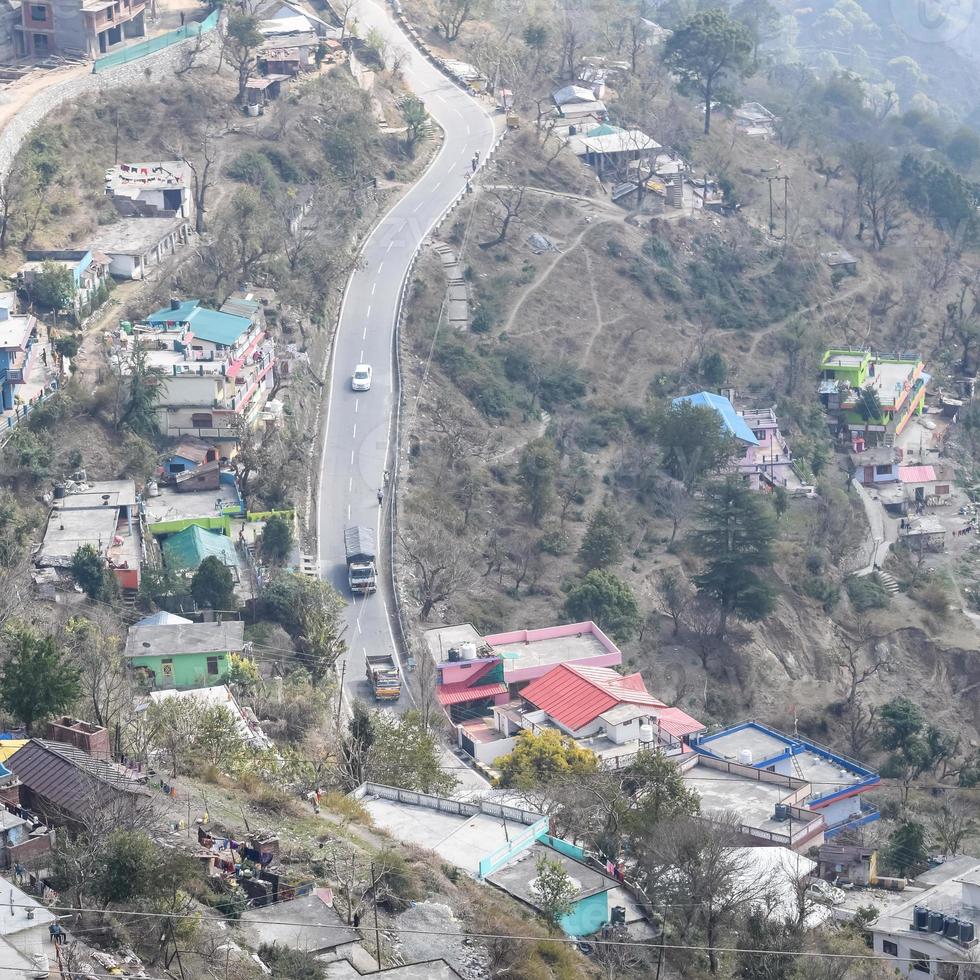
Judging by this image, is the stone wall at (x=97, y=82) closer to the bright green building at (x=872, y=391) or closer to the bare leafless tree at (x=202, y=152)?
the bare leafless tree at (x=202, y=152)

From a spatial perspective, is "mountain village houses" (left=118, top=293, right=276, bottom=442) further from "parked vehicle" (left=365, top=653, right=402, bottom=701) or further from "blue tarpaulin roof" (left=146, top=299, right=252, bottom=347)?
"parked vehicle" (left=365, top=653, right=402, bottom=701)

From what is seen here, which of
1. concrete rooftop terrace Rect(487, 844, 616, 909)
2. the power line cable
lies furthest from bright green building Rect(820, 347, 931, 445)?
concrete rooftop terrace Rect(487, 844, 616, 909)

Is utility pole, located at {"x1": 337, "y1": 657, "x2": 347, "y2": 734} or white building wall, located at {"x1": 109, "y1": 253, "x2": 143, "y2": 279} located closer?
utility pole, located at {"x1": 337, "y1": 657, "x2": 347, "y2": 734}

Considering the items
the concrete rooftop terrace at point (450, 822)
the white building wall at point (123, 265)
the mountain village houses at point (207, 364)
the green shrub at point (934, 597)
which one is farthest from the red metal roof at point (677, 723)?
the white building wall at point (123, 265)

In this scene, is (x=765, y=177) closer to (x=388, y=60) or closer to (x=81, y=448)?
(x=388, y=60)

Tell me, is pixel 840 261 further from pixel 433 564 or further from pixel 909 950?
pixel 909 950

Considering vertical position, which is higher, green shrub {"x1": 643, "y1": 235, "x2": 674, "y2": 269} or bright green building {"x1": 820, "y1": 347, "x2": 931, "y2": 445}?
green shrub {"x1": 643, "y1": 235, "x2": 674, "y2": 269}
